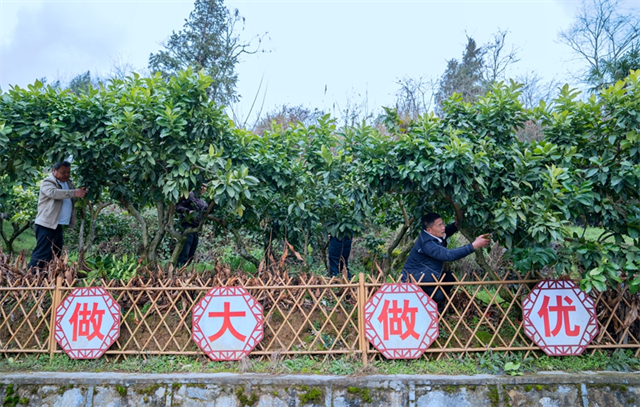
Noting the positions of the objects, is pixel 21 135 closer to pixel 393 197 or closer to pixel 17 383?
pixel 17 383

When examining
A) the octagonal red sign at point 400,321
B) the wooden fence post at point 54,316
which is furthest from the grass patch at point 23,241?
the octagonal red sign at point 400,321

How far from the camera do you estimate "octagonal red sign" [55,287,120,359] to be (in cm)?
448

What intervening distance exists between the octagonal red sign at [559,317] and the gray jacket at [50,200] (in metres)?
5.60

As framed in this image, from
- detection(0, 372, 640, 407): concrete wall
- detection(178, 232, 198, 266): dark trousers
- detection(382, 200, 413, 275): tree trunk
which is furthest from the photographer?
detection(178, 232, 198, 266): dark trousers

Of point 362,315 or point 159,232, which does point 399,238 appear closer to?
point 362,315

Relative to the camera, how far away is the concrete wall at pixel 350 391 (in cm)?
400

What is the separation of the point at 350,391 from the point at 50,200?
4499mm

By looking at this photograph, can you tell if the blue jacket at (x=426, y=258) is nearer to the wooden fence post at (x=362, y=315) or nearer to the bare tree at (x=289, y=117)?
the wooden fence post at (x=362, y=315)

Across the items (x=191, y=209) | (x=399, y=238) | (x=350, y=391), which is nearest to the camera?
(x=350, y=391)

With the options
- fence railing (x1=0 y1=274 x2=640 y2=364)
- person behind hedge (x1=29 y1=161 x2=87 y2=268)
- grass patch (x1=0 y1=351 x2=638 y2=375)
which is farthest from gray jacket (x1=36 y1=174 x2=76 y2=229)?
grass patch (x1=0 y1=351 x2=638 y2=375)

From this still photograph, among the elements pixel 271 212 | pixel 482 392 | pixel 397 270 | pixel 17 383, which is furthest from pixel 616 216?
pixel 17 383

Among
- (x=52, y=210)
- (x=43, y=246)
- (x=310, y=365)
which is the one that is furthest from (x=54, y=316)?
(x=310, y=365)

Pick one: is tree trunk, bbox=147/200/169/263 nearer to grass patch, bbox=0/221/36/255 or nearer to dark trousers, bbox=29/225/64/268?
dark trousers, bbox=29/225/64/268

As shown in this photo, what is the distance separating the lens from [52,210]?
5602 mm
